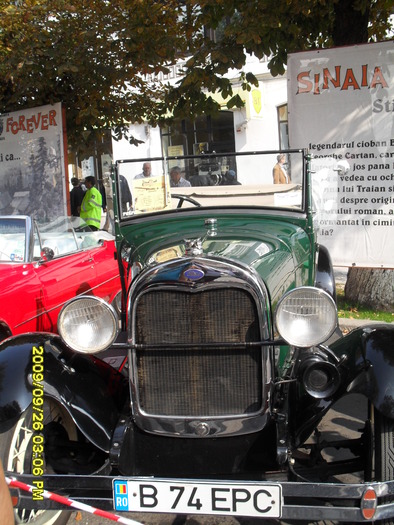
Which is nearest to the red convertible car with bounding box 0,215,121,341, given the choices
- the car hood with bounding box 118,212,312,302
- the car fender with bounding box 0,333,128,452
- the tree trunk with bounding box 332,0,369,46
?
the car hood with bounding box 118,212,312,302

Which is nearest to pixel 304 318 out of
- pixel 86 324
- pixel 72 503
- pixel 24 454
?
pixel 86 324

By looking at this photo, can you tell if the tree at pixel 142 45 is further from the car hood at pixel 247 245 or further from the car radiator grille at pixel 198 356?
the car radiator grille at pixel 198 356

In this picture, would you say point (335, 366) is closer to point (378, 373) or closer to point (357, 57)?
point (378, 373)

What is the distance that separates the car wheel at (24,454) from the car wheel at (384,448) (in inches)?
59.0

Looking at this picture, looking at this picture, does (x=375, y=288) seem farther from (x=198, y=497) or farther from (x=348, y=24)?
(x=198, y=497)

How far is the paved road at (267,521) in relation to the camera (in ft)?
11.0

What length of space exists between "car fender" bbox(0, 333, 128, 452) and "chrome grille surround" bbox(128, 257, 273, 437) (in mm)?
213

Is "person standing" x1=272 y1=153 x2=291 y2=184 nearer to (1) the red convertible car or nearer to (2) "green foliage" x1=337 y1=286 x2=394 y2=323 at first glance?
(1) the red convertible car

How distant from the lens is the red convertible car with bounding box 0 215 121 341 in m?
5.27

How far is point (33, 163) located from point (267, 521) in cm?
697

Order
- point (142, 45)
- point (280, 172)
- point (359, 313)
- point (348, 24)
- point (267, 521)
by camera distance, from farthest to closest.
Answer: point (142, 45)
point (359, 313)
point (348, 24)
point (280, 172)
point (267, 521)

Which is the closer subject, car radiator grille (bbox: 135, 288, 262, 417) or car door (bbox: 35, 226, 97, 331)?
car radiator grille (bbox: 135, 288, 262, 417)

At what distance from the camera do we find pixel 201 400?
117 inches

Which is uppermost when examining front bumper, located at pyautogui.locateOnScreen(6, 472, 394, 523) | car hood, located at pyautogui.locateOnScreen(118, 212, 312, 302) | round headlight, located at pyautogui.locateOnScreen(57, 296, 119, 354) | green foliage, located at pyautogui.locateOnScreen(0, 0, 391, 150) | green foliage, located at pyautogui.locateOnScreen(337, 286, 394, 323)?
green foliage, located at pyautogui.locateOnScreen(0, 0, 391, 150)
